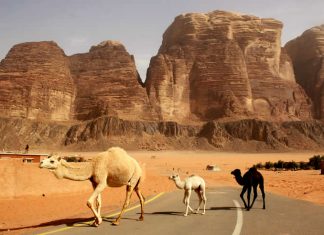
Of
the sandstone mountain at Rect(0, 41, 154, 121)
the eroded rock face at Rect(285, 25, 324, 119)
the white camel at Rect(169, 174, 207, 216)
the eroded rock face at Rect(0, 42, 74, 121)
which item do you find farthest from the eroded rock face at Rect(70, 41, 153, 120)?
the white camel at Rect(169, 174, 207, 216)

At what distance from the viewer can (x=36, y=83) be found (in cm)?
14900

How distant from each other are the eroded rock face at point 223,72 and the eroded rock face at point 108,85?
6278mm

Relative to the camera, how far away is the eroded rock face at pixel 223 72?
153 metres

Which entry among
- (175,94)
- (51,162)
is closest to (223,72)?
(175,94)

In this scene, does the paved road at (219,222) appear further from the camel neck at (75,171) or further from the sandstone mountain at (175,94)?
the sandstone mountain at (175,94)

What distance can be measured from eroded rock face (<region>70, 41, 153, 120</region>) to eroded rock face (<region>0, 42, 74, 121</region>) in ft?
14.8

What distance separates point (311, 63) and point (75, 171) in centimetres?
19125

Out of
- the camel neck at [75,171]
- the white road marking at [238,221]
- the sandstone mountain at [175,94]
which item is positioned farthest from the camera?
the sandstone mountain at [175,94]

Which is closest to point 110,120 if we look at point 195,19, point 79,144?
point 79,144

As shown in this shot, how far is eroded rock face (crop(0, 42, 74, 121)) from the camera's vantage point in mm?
143625

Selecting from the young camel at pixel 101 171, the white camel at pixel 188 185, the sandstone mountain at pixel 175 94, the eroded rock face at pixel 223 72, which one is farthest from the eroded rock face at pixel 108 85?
the young camel at pixel 101 171

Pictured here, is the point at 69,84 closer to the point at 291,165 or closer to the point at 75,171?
the point at 291,165

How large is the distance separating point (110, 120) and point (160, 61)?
34.4m

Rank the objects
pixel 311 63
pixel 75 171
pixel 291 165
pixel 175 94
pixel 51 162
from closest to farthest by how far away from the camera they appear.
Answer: pixel 51 162, pixel 75 171, pixel 291 165, pixel 175 94, pixel 311 63
